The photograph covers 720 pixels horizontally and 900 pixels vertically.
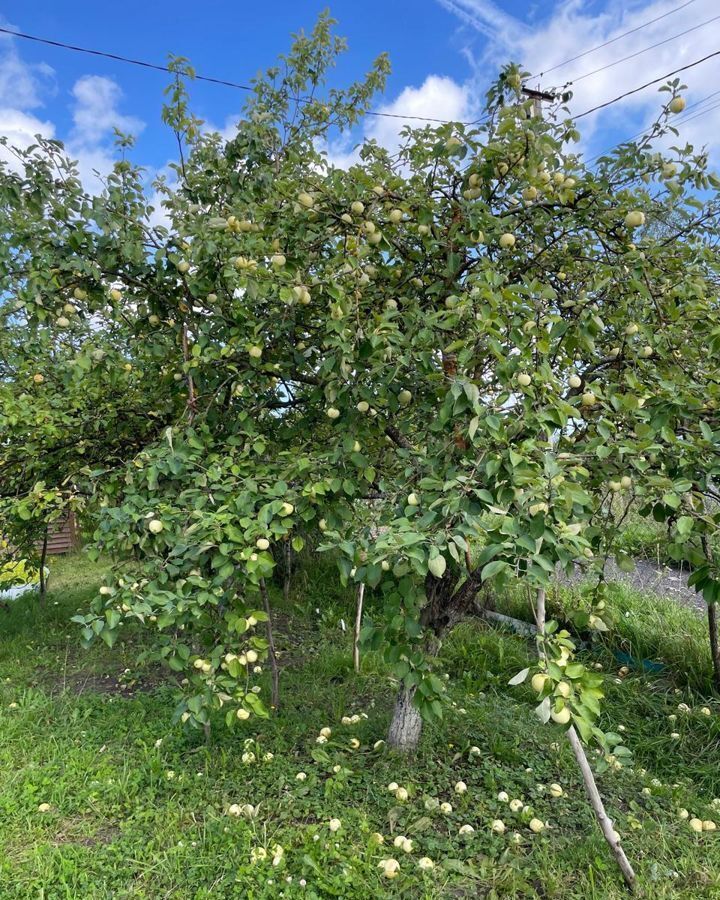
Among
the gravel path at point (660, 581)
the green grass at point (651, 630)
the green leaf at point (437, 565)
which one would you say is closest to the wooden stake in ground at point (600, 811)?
the green leaf at point (437, 565)

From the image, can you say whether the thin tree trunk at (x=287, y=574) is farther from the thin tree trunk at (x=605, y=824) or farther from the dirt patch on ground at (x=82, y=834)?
the thin tree trunk at (x=605, y=824)

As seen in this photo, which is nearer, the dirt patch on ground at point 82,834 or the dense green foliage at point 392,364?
the dense green foliage at point 392,364

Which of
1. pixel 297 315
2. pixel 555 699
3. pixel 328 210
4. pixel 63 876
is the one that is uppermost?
pixel 328 210

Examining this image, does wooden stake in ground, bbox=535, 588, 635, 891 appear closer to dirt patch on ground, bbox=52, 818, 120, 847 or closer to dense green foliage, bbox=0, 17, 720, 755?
dense green foliage, bbox=0, 17, 720, 755

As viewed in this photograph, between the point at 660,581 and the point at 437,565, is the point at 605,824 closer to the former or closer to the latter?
the point at 437,565

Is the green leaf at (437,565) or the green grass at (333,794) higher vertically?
the green leaf at (437,565)

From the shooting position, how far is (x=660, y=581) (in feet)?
13.9

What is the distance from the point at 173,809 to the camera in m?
1.89

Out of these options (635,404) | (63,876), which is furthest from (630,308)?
(63,876)

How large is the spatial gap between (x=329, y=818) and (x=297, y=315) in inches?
64.1

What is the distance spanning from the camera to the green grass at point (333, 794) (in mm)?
1600

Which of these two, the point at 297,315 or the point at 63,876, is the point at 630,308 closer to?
the point at 297,315

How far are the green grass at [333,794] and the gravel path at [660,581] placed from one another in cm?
113

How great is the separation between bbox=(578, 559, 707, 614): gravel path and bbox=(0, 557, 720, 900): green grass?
1.13 metres
